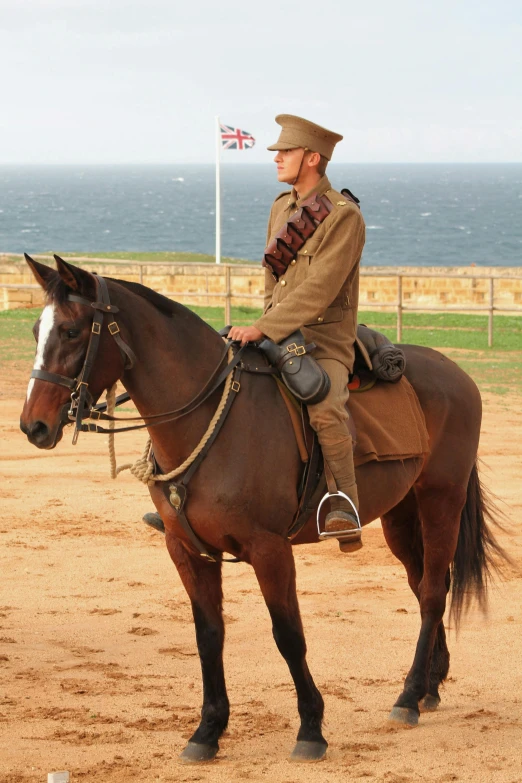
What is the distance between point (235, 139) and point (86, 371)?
30.7 m

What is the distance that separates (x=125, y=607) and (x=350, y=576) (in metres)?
1.73

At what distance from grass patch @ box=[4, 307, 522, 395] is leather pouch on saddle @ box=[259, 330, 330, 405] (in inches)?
423

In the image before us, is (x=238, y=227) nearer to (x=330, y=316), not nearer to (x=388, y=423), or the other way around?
(x=388, y=423)

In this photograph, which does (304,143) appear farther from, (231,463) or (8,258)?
(8,258)

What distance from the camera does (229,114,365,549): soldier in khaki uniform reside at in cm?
488

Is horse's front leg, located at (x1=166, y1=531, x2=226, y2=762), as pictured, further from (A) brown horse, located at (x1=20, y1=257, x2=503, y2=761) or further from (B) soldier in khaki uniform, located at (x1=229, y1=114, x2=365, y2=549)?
(B) soldier in khaki uniform, located at (x1=229, y1=114, x2=365, y2=549)

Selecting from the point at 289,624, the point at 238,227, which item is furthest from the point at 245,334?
the point at 238,227

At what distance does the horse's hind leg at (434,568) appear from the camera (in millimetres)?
5629

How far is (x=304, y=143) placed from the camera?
5.03m

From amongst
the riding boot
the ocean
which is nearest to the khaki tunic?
the riding boot

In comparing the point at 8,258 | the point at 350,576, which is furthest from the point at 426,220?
the point at 350,576

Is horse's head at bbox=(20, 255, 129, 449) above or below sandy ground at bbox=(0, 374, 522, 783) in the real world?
above

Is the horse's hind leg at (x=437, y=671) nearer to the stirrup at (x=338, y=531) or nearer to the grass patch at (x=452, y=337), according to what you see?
the stirrup at (x=338, y=531)

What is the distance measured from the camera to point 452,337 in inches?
788
